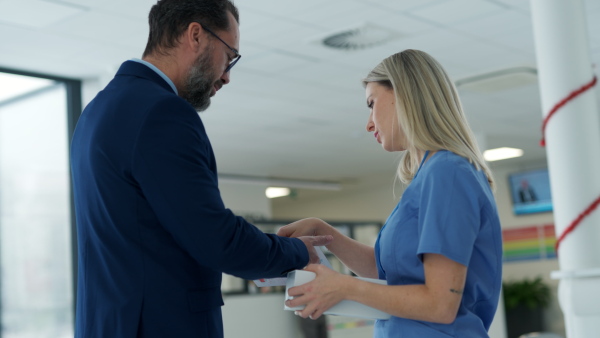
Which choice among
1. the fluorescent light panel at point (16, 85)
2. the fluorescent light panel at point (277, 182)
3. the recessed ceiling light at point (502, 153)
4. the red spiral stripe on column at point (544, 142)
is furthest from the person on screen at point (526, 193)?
the red spiral stripe on column at point (544, 142)

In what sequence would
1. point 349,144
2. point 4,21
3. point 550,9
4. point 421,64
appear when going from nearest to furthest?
point 421,64 < point 550,9 < point 4,21 < point 349,144

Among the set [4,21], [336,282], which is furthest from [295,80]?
[336,282]

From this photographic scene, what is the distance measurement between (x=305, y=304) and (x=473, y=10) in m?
4.22

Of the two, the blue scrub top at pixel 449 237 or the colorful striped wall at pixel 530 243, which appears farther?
the colorful striped wall at pixel 530 243

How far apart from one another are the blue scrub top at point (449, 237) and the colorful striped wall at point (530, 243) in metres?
12.2

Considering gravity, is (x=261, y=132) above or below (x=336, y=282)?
above

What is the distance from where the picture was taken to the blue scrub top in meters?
1.65

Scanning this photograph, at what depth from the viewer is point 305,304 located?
170 cm

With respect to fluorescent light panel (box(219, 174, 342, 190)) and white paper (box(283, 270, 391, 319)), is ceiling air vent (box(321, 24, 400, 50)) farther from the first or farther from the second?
fluorescent light panel (box(219, 174, 342, 190))

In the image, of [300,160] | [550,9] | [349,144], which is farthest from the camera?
[300,160]

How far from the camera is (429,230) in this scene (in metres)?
1.65

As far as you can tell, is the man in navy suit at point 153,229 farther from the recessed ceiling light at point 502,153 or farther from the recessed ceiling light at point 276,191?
the recessed ceiling light at point 276,191

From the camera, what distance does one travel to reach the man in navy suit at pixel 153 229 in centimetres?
164

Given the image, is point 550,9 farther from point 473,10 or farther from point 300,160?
point 300,160
